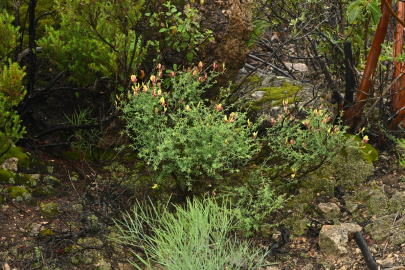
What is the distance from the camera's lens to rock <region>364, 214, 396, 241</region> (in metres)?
3.50

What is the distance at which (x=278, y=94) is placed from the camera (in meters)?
5.04

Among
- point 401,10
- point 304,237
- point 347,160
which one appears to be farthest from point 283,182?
point 401,10

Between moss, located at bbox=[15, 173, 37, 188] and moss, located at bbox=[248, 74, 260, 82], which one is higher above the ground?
moss, located at bbox=[248, 74, 260, 82]

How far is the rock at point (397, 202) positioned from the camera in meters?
3.73

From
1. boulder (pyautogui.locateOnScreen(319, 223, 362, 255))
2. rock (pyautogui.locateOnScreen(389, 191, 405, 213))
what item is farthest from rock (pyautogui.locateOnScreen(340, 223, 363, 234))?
rock (pyautogui.locateOnScreen(389, 191, 405, 213))

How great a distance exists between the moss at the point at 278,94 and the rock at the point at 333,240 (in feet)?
5.86

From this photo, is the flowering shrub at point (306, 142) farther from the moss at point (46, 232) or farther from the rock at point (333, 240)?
the moss at point (46, 232)

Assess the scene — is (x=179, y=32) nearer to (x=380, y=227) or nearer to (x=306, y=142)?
(x=306, y=142)

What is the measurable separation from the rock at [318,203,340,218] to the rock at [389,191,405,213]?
0.49 metres

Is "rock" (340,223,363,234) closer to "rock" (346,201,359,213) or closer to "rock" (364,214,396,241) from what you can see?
"rock" (364,214,396,241)

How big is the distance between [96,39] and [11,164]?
56.7 inches

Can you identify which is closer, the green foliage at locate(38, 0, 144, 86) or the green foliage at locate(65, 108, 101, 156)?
the green foliage at locate(38, 0, 144, 86)

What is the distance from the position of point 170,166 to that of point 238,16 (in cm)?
220

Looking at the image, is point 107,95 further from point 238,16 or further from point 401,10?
point 401,10
